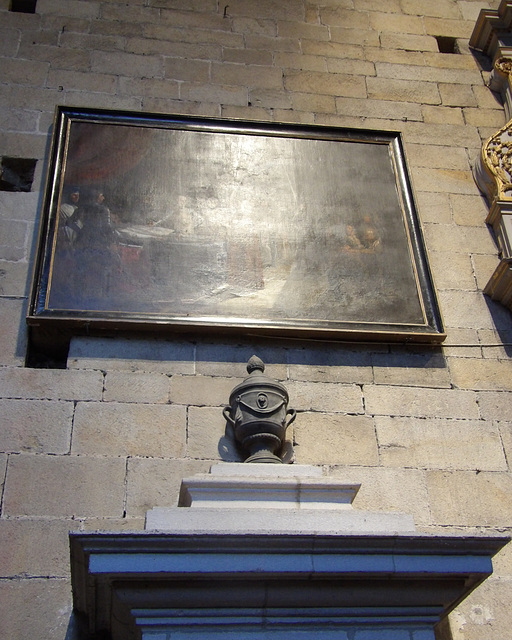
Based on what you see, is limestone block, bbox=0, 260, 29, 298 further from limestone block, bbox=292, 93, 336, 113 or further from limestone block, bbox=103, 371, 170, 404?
limestone block, bbox=292, 93, 336, 113

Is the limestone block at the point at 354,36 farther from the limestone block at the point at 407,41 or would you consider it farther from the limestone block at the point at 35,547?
the limestone block at the point at 35,547

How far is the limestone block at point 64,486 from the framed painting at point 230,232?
0.82 meters

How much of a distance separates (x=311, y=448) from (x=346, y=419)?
28 cm

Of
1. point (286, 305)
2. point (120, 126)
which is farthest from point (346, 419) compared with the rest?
point (120, 126)

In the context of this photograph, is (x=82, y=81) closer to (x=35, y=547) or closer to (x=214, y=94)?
(x=214, y=94)

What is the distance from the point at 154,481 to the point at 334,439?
0.97 metres

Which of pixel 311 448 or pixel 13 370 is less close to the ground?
pixel 13 370

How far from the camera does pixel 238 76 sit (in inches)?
242

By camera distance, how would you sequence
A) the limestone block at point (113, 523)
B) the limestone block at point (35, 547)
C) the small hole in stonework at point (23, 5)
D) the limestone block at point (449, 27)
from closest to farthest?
the limestone block at point (35, 547)
the limestone block at point (113, 523)
the small hole in stonework at point (23, 5)
the limestone block at point (449, 27)

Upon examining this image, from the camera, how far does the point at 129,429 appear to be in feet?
14.0

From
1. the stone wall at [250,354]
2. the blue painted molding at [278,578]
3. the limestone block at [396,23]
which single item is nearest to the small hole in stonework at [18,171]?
the stone wall at [250,354]

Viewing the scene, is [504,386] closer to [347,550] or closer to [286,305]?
[286,305]

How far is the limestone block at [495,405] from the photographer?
15.3 feet

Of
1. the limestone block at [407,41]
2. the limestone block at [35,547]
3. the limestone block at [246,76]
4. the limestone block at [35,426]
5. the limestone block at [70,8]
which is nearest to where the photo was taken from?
the limestone block at [35,547]
